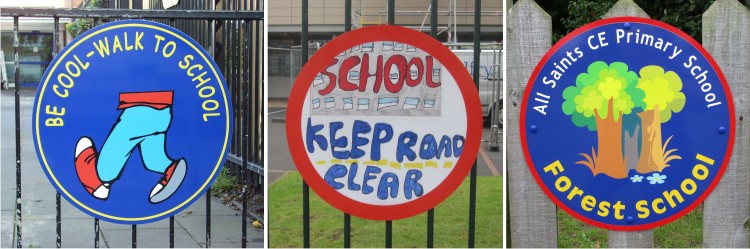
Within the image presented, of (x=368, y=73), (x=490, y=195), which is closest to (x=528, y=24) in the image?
(x=368, y=73)

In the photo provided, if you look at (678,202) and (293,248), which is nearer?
(678,202)

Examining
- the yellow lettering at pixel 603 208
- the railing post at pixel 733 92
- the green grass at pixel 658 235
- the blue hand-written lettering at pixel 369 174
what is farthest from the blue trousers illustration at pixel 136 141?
the green grass at pixel 658 235

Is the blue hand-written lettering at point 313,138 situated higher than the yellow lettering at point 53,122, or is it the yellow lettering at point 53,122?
the yellow lettering at point 53,122

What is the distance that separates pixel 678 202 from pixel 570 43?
2.48ft

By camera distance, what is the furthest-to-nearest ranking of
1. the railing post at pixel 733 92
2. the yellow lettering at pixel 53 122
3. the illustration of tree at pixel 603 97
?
the yellow lettering at pixel 53 122
the railing post at pixel 733 92
the illustration of tree at pixel 603 97

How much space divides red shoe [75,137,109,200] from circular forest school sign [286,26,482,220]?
0.88 meters

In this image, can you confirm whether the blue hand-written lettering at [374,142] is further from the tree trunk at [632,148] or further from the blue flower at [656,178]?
the blue flower at [656,178]

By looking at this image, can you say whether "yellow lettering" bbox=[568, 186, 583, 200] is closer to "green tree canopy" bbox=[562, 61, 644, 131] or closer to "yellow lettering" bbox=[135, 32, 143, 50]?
"green tree canopy" bbox=[562, 61, 644, 131]

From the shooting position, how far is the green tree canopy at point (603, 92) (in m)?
2.85

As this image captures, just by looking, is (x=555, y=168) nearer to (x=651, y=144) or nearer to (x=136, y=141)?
(x=651, y=144)

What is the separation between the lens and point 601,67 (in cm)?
285

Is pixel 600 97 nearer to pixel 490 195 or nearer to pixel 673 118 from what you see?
pixel 673 118

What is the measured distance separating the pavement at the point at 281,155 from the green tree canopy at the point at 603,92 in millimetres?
4561

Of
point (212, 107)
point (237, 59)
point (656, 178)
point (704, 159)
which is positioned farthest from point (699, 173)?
point (237, 59)
